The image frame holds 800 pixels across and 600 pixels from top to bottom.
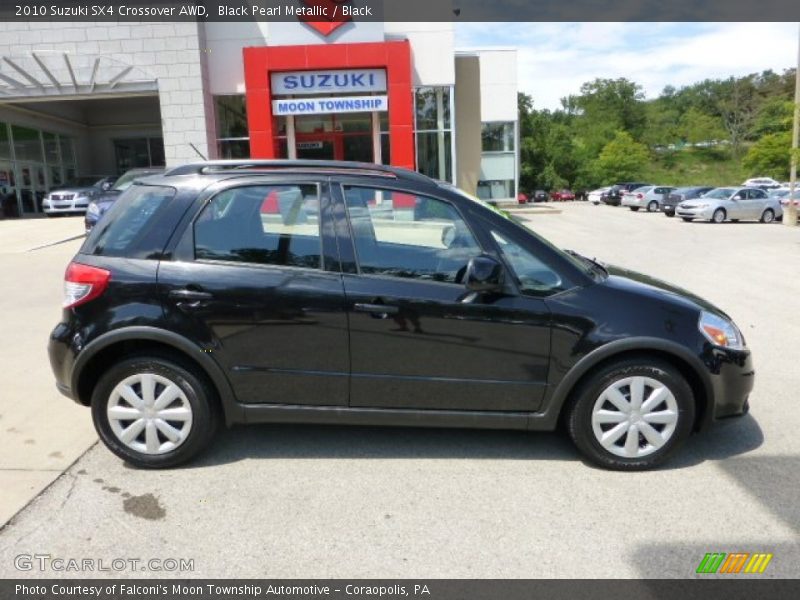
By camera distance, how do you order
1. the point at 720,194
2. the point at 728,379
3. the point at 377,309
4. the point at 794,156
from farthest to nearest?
the point at 720,194, the point at 794,156, the point at 728,379, the point at 377,309

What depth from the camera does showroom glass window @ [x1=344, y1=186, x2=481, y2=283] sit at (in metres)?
3.55

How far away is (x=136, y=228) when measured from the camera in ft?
12.0

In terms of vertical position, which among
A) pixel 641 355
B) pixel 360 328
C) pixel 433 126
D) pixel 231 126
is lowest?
pixel 641 355

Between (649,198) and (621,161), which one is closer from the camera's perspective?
(649,198)

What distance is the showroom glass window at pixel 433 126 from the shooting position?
20953 mm

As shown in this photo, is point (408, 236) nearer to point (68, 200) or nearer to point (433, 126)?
point (433, 126)

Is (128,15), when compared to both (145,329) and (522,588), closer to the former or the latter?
(145,329)

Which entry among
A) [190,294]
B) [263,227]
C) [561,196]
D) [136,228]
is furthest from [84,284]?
[561,196]

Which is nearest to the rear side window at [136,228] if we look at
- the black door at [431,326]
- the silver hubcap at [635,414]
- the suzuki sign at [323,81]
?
the black door at [431,326]

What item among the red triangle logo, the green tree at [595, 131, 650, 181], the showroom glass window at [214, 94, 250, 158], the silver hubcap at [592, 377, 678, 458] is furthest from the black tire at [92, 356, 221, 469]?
the green tree at [595, 131, 650, 181]

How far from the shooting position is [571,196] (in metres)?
59.3

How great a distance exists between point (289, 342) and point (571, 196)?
5929cm

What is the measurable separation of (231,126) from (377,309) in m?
19.1

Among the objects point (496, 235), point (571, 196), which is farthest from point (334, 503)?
point (571, 196)
